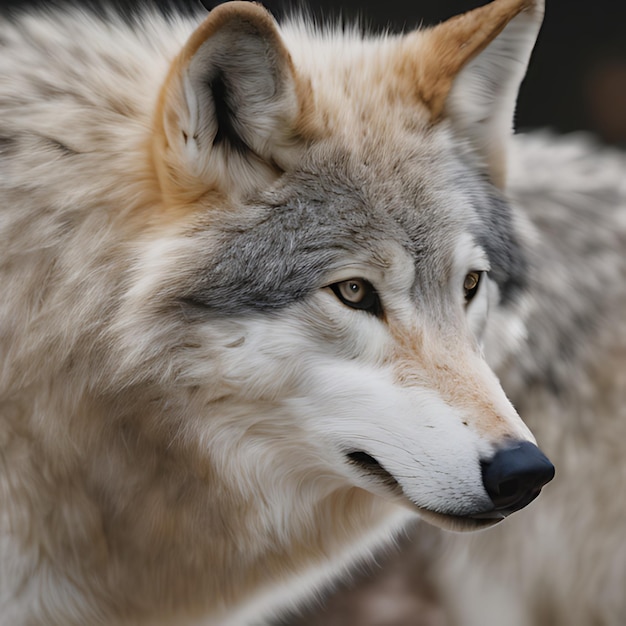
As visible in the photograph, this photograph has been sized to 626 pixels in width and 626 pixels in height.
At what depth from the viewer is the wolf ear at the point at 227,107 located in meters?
1.82

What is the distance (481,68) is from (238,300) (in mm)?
1007

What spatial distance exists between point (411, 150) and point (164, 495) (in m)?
1.16

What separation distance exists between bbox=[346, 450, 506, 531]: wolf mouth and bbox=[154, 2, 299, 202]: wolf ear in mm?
751

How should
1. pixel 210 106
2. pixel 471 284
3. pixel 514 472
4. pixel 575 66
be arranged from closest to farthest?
pixel 514 472 → pixel 210 106 → pixel 471 284 → pixel 575 66

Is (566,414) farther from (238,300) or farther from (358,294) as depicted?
→ (238,300)

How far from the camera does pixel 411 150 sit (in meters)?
2.14

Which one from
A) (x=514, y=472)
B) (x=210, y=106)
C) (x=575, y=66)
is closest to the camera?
(x=514, y=472)

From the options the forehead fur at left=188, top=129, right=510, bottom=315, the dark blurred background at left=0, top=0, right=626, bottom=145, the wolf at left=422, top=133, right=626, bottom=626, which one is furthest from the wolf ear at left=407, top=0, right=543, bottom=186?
the dark blurred background at left=0, top=0, right=626, bottom=145

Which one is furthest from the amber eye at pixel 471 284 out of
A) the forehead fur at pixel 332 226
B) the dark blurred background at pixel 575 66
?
the dark blurred background at pixel 575 66

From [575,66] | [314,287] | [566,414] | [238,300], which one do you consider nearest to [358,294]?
[314,287]

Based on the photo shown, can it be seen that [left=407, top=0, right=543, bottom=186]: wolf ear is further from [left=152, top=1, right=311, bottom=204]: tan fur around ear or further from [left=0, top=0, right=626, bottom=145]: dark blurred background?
[left=0, top=0, right=626, bottom=145]: dark blurred background

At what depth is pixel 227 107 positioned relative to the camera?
2.01m

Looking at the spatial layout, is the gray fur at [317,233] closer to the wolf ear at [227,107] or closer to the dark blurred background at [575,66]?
the wolf ear at [227,107]

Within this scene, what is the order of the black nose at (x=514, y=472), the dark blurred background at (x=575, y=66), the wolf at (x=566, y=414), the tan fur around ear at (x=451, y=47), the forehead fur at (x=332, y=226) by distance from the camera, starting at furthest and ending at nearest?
the dark blurred background at (x=575, y=66) → the wolf at (x=566, y=414) → the tan fur around ear at (x=451, y=47) → the forehead fur at (x=332, y=226) → the black nose at (x=514, y=472)
